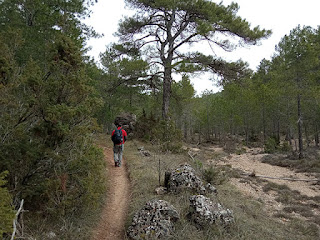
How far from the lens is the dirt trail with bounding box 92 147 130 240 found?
488 cm

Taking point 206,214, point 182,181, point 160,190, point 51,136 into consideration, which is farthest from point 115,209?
point 51,136

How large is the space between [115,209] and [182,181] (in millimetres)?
2056

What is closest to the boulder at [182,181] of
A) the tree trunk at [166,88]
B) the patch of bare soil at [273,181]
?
the patch of bare soil at [273,181]

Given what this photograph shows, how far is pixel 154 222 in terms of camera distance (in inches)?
186

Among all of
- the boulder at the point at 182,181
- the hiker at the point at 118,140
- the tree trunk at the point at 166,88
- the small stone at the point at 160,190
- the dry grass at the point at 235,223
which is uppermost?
the tree trunk at the point at 166,88

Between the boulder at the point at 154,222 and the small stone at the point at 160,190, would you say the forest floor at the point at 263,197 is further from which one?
the small stone at the point at 160,190

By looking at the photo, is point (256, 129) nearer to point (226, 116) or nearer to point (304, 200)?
point (226, 116)

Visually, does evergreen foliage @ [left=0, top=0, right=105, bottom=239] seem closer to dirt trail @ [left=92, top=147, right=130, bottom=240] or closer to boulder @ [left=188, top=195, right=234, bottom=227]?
dirt trail @ [left=92, top=147, right=130, bottom=240]

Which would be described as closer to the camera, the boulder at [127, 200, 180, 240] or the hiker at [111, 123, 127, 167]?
the boulder at [127, 200, 180, 240]

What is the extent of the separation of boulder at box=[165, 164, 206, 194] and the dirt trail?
1342 mm

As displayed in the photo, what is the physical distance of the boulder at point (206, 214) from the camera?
5.04 m

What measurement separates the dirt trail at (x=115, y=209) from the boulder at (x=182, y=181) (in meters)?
1.34

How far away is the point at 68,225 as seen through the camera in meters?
4.69

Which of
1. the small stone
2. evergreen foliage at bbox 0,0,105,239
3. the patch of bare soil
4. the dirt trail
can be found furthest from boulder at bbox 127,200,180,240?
the patch of bare soil
